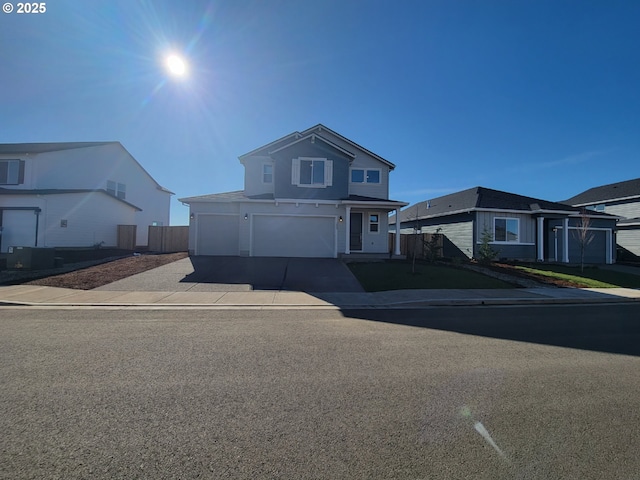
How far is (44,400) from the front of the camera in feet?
11.3

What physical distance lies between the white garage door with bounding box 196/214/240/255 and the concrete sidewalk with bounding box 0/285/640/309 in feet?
27.8

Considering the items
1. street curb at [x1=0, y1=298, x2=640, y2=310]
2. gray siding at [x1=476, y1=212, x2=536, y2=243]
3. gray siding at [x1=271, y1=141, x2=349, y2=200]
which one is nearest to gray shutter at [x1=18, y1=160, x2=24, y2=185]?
gray siding at [x1=271, y1=141, x2=349, y2=200]

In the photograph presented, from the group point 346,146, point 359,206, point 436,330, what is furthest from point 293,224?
point 436,330

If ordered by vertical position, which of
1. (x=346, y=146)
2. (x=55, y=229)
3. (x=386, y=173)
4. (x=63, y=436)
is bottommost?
(x=63, y=436)

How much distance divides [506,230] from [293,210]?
47.4ft

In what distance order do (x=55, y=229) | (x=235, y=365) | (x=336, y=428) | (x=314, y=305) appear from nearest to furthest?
(x=336, y=428), (x=235, y=365), (x=314, y=305), (x=55, y=229)

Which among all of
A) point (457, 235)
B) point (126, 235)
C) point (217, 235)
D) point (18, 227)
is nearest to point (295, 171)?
point (217, 235)

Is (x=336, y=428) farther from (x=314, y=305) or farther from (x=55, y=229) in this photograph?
(x=55, y=229)

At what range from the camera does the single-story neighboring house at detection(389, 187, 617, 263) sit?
833 inches

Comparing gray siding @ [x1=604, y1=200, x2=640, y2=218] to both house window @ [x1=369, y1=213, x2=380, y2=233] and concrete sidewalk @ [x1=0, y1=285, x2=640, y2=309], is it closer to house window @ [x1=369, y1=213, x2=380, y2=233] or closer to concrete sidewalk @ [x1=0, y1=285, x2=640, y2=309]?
concrete sidewalk @ [x1=0, y1=285, x2=640, y2=309]

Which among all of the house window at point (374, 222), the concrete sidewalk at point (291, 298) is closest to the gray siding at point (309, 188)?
the house window at point (374, 222)

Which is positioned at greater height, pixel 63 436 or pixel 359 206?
pixel 359 206

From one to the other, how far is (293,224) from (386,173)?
7.34 m

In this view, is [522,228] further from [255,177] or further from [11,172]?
[11,172]
